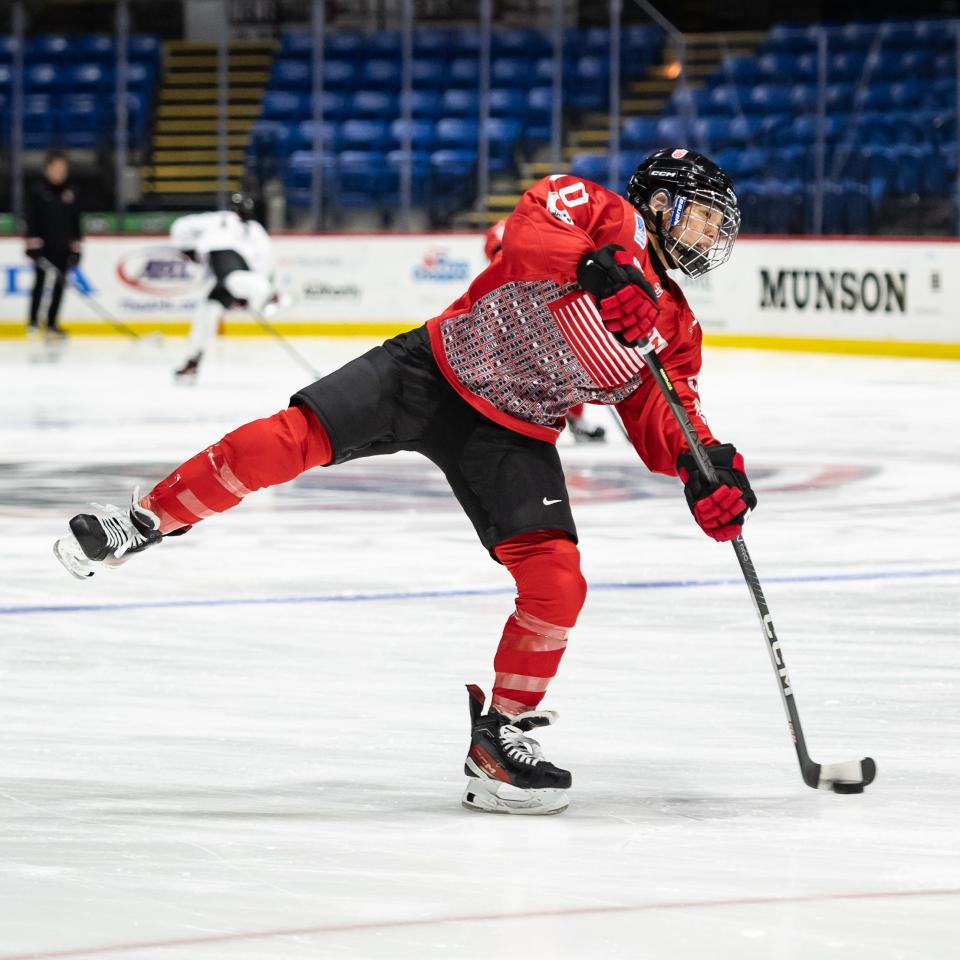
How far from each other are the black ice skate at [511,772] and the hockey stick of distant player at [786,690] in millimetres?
358

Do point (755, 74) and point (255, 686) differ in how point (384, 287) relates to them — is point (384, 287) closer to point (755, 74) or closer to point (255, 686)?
point (755, 74)

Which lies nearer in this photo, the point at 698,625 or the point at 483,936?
the point at 483,936

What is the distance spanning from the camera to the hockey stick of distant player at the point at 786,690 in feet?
9.99

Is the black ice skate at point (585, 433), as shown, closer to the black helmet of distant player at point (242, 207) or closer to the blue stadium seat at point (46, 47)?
the black helmet of distant player at point (242, 207)

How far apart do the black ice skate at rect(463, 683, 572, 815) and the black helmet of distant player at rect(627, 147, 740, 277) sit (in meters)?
0.75

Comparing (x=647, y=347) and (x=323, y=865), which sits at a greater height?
(x=647, y=347)

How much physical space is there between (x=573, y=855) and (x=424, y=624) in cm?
178

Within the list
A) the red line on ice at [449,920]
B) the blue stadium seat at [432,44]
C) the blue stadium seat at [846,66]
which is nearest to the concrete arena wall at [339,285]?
the blue stadium seat at [846,66]

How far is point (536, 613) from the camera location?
9.89 ft

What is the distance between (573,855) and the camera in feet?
8.96

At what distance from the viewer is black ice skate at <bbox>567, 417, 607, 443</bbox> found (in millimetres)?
8508

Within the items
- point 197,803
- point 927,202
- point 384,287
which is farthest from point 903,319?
point 197,803

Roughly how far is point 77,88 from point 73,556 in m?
14.5

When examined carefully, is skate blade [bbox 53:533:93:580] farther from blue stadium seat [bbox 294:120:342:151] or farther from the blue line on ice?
blue stadium seat [bbox 294:120:342:151]
